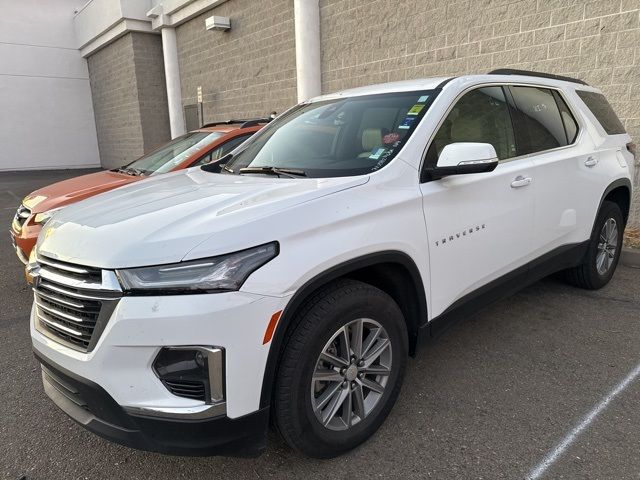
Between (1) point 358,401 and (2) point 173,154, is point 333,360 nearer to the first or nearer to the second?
(1) point 358,401

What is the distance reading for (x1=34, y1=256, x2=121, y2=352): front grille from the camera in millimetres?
1934

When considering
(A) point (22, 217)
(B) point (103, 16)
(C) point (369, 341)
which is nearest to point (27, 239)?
(A) point (22, 217)

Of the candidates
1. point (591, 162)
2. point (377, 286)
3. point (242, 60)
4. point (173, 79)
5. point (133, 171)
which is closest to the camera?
point (377, 286)

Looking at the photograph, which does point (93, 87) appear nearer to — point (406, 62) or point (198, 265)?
point (406, 62)

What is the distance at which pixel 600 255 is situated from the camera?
446 centimetres

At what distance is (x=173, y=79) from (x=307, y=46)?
22.9 feet

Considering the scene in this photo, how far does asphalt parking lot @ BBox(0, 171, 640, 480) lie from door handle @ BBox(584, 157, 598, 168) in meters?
1.23

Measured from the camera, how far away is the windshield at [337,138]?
2.73 metres

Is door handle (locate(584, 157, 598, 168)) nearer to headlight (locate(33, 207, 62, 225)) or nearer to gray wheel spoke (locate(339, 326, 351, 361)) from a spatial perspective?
gray wheel spoke (locate(339, 326, 351, 361))

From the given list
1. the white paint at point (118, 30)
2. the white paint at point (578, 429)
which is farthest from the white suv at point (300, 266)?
the white paint at point (118, 30)

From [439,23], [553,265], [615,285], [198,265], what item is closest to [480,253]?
[553,265]

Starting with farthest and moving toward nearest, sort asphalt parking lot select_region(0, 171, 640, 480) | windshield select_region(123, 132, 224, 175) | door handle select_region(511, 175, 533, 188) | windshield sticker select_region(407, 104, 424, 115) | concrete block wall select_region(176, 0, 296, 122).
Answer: concrete block wall select_region(176, 0, 296, 122) < windshield select_region(123, 132, 224, 175) < door handle select_region(511, 175, 533, 188) < windshield sticker select_region(407, 104, 424, 115) < asphalt parking lot select_region(0, 171, 640, 480)

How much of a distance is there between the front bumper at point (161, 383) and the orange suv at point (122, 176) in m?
3.10

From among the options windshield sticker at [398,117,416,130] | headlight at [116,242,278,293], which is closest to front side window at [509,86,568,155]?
windshield sticker at [398,117,416,130]
